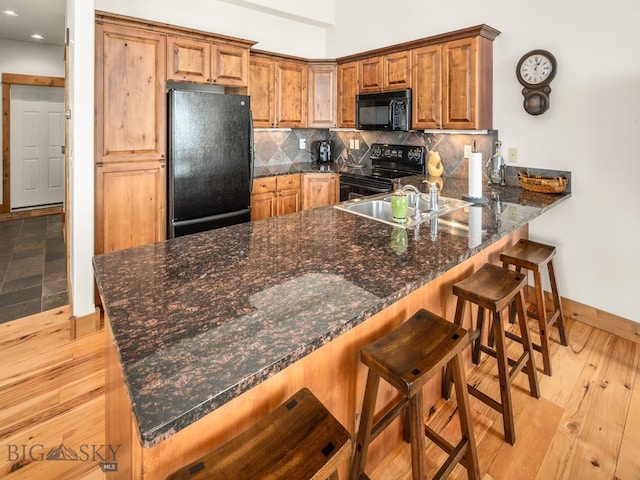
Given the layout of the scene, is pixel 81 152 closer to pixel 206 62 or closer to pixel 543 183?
pixel 206 62

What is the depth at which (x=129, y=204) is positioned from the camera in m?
3.02

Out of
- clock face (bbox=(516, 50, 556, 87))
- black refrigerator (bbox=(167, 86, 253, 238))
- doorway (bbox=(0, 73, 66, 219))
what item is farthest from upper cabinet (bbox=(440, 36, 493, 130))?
doorway (bbox=(0, 73, 66, 219))

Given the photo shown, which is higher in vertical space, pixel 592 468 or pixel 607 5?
pixel 607 5

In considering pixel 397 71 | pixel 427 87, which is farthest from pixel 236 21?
pixel 427 87

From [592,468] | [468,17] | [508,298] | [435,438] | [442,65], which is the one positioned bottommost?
[592,468]

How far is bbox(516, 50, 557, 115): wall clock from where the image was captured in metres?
2.82

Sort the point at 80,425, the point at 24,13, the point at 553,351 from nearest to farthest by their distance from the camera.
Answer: the point at 80,425
the point at 553,351
the point at 24,13

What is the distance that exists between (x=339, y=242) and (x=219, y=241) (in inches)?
20.3

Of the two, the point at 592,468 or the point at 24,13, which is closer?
the point at 592,468

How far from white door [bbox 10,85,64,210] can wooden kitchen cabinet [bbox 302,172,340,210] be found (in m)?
4.93

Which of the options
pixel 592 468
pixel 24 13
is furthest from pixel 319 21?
pixel 592 468

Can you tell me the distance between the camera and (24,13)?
4488mm

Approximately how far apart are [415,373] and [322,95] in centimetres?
384

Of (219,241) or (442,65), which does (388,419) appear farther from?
(442,65)
